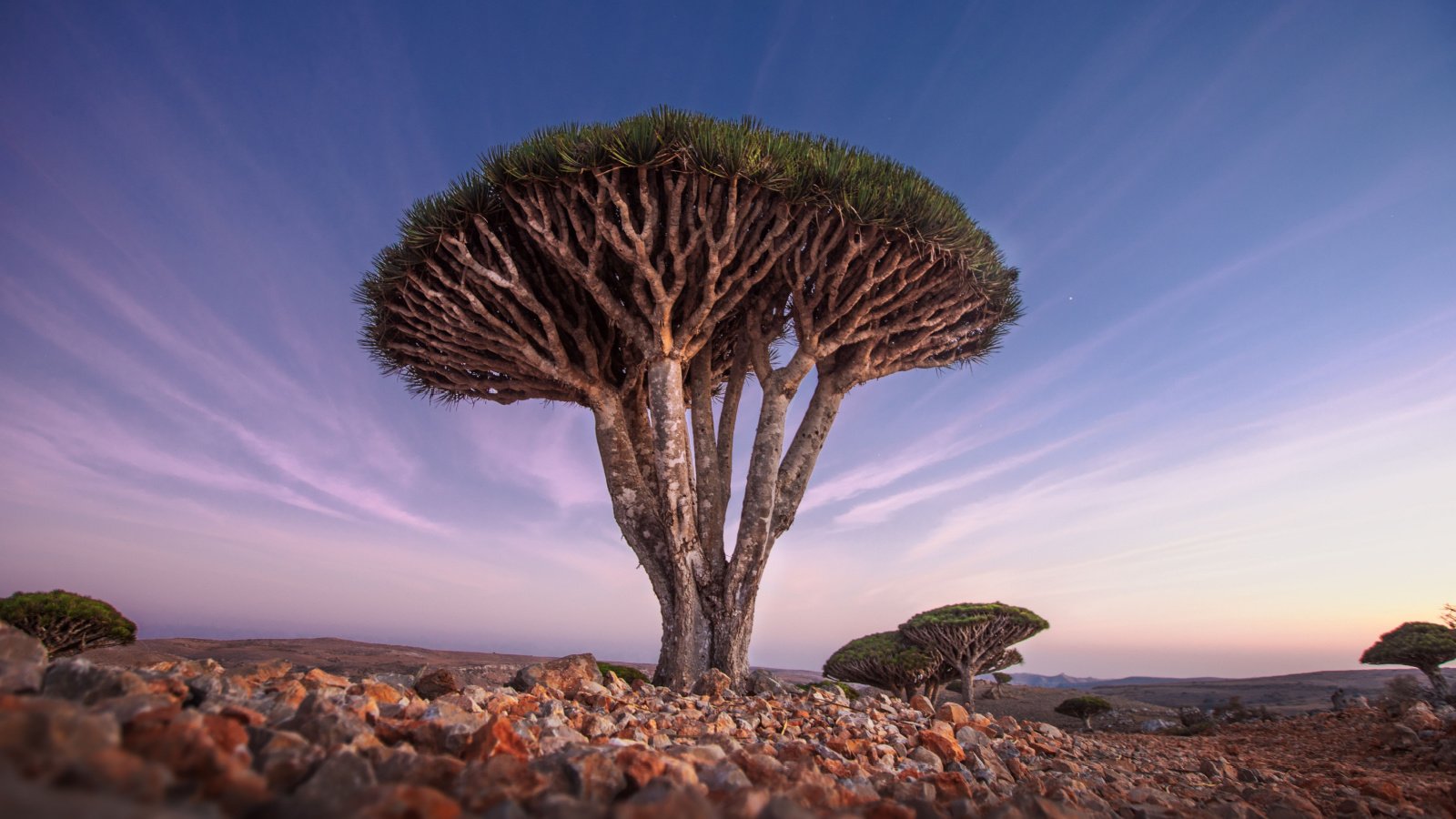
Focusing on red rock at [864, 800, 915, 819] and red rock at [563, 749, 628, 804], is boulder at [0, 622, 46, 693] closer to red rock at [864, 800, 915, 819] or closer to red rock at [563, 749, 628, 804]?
red rock at [563, 749, 628, 804]

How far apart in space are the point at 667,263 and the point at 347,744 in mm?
7976

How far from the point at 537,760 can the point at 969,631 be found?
731 inches

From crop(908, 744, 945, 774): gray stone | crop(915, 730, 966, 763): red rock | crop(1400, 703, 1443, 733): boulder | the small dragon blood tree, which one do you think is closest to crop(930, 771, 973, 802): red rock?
crop(908, 744, 945, 774): gray stone

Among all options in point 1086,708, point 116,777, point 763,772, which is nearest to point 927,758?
point 763,772

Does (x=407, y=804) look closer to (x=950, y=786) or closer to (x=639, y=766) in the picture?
(x=639, y=766)

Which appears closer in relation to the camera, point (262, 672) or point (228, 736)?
point (228, 736)

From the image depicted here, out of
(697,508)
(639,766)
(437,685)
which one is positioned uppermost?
(697,508)

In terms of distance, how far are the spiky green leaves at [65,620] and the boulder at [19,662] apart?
11255 mm

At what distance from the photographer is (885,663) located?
61.6ft

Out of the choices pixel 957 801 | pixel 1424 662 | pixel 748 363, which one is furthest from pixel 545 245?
pixel 1424 662

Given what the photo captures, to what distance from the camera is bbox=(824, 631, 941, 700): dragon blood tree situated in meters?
18.7

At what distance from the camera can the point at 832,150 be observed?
900cm

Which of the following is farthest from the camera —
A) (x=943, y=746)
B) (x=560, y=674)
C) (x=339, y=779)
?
(x=560, y=674)

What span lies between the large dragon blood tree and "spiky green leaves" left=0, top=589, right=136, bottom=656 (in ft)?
21.3
